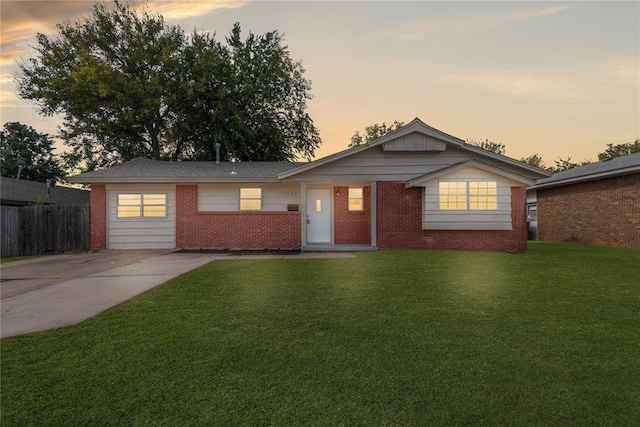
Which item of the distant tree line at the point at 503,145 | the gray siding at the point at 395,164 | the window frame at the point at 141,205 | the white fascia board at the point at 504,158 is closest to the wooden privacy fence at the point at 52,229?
the window frame at the point at 141,205

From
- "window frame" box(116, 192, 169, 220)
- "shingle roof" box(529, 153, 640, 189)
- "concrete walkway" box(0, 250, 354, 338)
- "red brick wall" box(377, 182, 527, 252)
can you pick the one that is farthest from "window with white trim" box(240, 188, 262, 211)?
"shingle roof" box(529, 153, 640, 189)

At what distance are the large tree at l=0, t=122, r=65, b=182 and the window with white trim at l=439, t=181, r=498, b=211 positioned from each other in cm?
4629

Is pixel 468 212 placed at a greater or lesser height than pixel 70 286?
greater

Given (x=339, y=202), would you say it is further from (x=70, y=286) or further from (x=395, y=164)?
(x=70, y=286)

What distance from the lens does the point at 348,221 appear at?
15797mm

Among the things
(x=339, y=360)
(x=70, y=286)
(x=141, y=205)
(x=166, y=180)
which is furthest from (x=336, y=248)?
(x=339, y=360)

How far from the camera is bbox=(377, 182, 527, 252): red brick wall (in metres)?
13.6

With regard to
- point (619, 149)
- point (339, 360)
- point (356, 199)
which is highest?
point (619, 149)

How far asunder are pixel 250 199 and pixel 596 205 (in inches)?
682

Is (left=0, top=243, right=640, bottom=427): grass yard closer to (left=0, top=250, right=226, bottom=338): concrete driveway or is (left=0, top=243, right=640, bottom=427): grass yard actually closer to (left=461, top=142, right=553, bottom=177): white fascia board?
(left=0, top=250, right=226, bottom=338): concrete driveway

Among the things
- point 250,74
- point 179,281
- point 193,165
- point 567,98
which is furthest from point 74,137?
point 567,98

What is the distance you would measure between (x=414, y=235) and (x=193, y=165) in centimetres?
1126

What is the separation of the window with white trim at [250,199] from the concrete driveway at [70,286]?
4.38 m

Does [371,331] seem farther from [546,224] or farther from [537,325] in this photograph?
[546,224]
